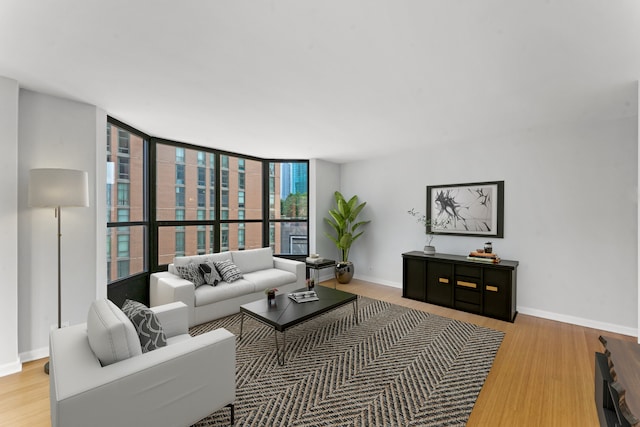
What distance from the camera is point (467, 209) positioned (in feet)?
14.1

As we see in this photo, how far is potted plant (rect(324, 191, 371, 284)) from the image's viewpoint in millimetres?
5353

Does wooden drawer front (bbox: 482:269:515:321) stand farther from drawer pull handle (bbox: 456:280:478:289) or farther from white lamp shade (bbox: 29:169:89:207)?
white lamp shade (bbox: 29:169:89:207)

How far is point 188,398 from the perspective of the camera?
1617mm

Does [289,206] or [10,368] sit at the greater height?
[289,206]

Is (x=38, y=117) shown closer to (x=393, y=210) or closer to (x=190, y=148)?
(x=190, y=148)

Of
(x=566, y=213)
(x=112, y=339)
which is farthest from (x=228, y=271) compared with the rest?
(x=566, y=213)

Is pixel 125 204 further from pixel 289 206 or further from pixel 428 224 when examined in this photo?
pixel 428 224

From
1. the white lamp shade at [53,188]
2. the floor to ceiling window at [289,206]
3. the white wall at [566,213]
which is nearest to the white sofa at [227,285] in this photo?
the floor to ceiling window at [289,206]

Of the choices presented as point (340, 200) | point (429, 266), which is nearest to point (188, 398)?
point (429, 266)

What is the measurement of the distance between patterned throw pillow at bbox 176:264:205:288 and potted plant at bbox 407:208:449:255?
334cm

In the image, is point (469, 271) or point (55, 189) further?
point (469, 271)

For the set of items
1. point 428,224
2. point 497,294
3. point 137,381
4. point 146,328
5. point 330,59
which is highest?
point 330,59

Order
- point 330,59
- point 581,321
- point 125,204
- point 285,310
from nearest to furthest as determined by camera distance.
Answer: point 330,59, point 285,310, point 581,321, point 125,204

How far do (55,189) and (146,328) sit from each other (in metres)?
1.54
